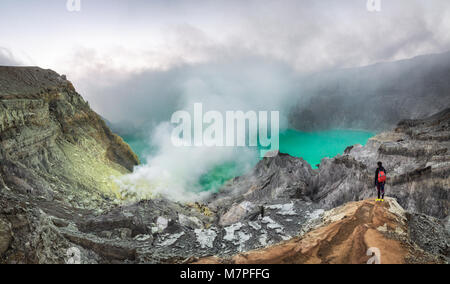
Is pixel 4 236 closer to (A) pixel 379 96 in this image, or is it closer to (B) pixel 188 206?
(B) pixel 188 206

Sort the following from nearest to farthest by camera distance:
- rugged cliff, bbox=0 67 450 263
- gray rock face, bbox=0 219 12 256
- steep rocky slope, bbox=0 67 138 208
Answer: gray rock face, bbox=0 219 12 256
rugged cliff, bbox=0 67 450 263
steep rocky slope, bbox=0 67 138 208

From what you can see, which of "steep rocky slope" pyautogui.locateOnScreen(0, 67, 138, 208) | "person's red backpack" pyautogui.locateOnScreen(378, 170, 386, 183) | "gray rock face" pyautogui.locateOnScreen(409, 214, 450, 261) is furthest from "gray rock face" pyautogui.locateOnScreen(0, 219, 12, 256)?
"gray rock face" pyautogui.locateOnScreen(409, 214, 450, 261)

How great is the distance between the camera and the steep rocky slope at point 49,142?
12500 millimetres

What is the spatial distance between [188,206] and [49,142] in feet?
42.7

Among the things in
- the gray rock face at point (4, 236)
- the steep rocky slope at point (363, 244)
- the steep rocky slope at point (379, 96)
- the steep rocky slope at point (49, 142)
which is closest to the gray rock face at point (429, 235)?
the steep rocky slope at point (363, 244)

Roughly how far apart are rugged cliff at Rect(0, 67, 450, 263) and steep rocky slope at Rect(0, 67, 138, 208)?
0.08 m

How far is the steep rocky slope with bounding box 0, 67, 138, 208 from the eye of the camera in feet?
41.0

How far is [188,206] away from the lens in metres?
22.5

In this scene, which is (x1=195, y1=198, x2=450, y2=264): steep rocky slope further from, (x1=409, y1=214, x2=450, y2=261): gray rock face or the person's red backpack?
the person's red backpack

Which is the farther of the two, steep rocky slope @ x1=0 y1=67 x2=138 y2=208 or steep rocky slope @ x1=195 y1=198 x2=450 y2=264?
steep rocky slope @ x1=0 y1=67 x2=138 y2=208

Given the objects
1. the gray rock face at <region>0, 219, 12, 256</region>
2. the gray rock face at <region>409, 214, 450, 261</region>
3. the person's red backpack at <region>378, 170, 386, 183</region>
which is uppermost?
the person's red backpack at <region>378, 170, 386, 183</region>

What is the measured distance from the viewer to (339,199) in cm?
1684

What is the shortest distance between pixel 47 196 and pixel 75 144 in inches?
423
